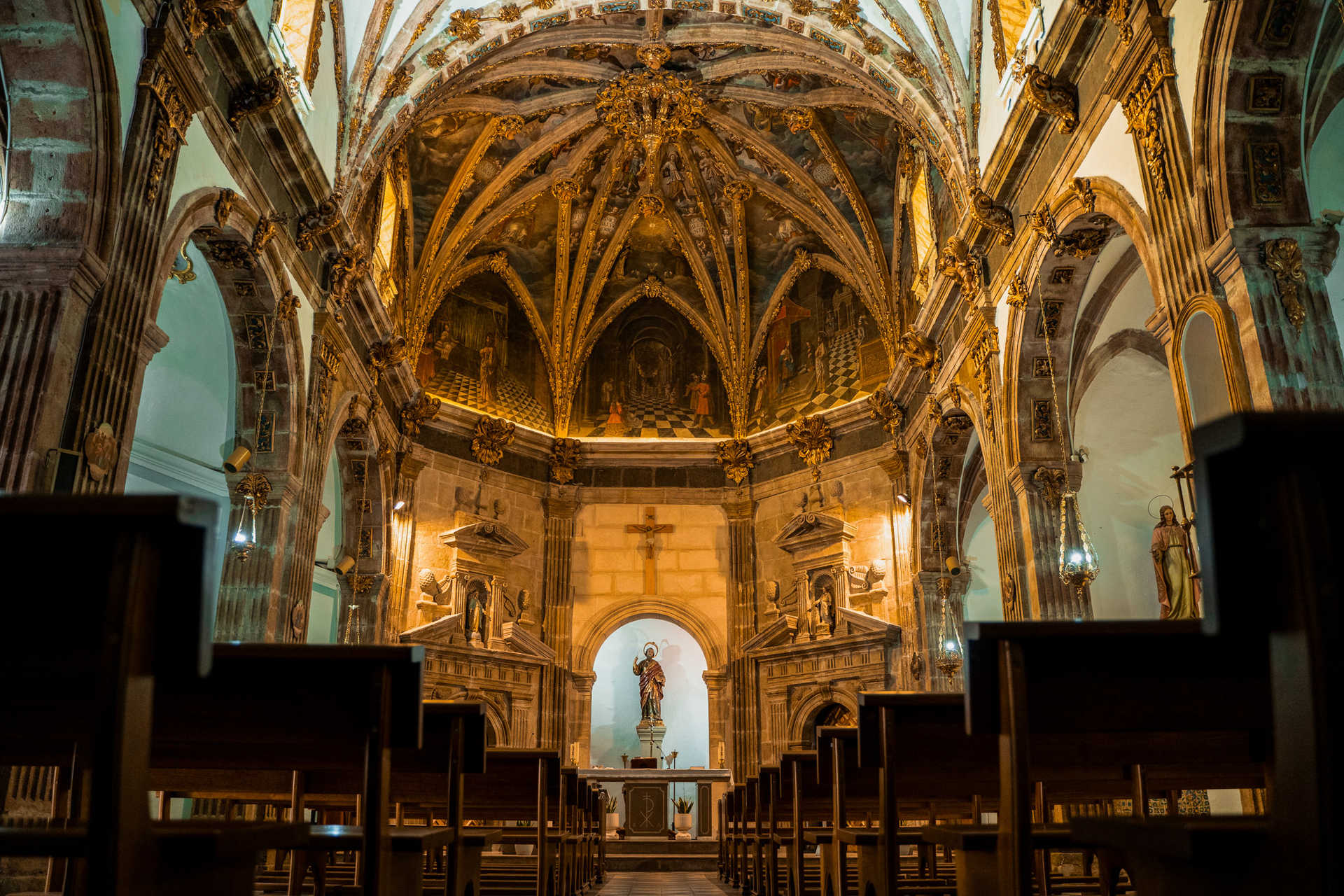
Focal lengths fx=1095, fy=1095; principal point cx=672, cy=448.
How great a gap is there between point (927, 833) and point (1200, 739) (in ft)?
4.74

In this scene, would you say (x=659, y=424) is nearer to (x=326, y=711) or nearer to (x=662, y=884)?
(x=662, y=884)

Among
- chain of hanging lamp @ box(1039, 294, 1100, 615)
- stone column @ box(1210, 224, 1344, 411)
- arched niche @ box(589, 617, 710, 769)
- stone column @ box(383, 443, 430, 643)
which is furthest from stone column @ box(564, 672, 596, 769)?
stone column @ box(1210, 224, 1344, 411)

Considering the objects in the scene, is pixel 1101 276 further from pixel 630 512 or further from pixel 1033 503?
pixel 630 512

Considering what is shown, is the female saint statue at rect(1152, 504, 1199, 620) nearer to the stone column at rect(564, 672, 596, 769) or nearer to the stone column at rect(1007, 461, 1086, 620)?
the stone column at rect(1007, 461, 1086, 620)

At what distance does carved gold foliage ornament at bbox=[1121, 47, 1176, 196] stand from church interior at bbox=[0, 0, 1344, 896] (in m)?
0.05

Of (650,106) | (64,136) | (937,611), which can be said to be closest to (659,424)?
(650,106)

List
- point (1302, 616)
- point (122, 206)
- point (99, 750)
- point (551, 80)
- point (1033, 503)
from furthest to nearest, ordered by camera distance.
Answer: point (551, 80) < point (1033, 503) < point (122, 206) < point (99, 750) < point (1302, 616)

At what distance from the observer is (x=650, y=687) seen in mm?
21312

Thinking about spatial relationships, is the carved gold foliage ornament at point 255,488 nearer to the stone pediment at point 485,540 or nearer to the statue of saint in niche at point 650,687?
the stone pediment at point 485,540

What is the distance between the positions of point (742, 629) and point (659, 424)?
15.1 ft

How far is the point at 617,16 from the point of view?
1642 cm

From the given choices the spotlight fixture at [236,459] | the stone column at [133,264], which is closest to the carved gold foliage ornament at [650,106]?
the spotlight fixture at [236,459]

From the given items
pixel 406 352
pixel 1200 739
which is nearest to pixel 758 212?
pixel 406 352

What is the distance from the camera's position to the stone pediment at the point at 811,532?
63.3 feet
